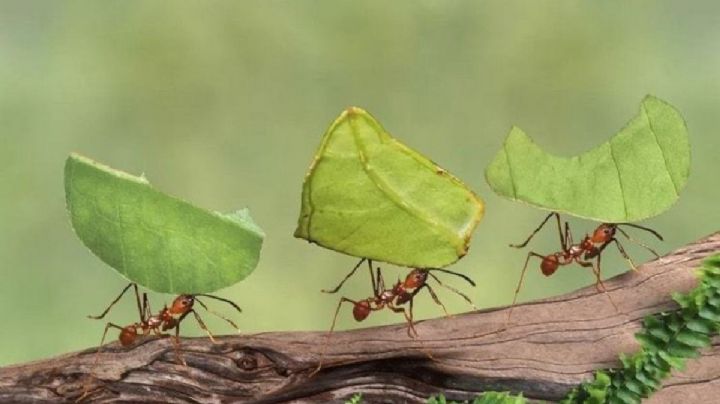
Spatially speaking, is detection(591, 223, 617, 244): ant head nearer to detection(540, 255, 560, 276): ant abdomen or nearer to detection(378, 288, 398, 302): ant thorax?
detection(540, 255, 560, 276): ant abdomen

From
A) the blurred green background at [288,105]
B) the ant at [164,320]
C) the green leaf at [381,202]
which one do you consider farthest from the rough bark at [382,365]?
the blurred green background at [288,105]

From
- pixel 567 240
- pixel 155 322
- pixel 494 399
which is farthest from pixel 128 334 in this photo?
pixel 567 240

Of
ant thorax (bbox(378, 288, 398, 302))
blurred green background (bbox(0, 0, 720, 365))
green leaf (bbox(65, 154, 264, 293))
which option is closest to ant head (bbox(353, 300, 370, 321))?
ant thorax (bbox(378, 288, 398, 302))

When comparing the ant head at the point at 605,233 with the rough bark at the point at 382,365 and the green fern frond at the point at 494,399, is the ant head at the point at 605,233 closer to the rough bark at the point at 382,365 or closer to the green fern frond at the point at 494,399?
the rough bark at the point at 382,365

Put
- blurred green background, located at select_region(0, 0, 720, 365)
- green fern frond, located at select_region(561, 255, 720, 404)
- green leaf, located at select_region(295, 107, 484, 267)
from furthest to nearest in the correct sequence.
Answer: blurred green background, located at select_region(0, 0, 720, 365) < green fern frond, located at select_region(561, 255, 720, 404) < green leaf, located at select_region(295, 107, 484, 267)

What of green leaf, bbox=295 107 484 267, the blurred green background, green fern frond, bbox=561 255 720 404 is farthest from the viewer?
the blurred green background

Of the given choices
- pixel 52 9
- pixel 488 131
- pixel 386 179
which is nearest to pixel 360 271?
pixel 488 131

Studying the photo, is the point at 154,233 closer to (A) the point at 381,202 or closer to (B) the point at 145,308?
(B) the point at 145,308

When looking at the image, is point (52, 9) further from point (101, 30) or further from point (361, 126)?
point (361, 126)
